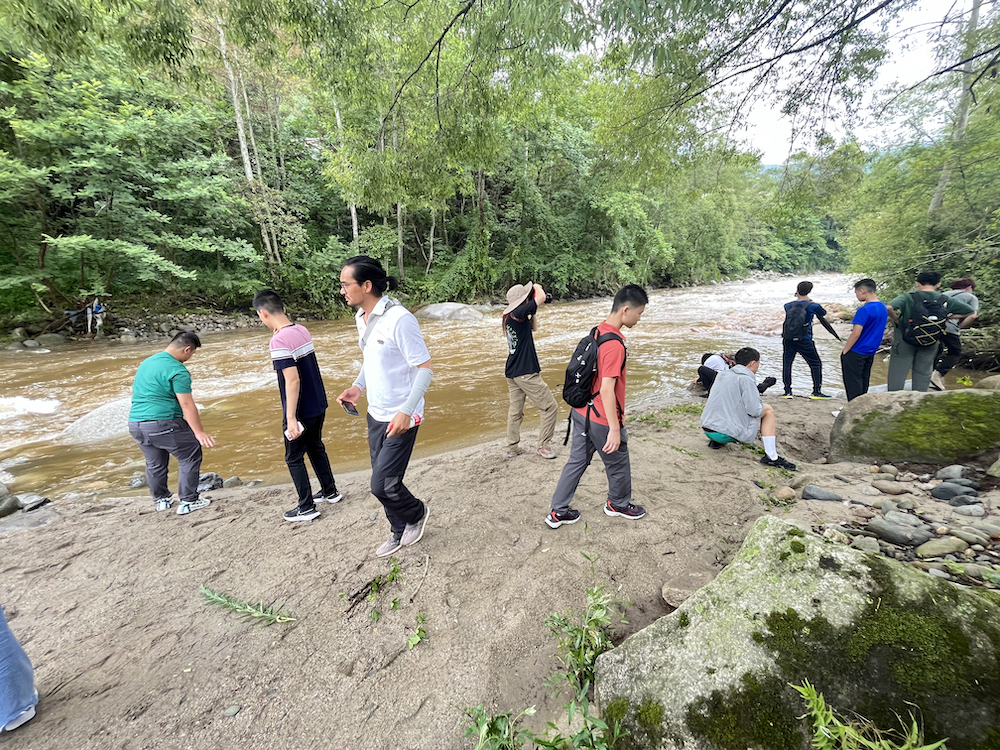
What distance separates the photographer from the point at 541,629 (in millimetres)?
2322

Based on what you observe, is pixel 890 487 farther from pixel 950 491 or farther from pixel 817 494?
pixel 817 494

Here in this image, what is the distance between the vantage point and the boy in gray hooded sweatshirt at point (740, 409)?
4527 millimetres

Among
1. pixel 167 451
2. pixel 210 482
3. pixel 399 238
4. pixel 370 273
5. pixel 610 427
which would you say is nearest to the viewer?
pixel 370 273

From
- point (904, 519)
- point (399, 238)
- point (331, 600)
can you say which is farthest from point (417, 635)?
point (399, 238)

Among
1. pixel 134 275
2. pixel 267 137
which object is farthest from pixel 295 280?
pixel 267 137

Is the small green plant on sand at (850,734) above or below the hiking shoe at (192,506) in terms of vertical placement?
above

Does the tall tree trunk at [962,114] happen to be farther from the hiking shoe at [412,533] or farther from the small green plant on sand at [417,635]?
the small green plant on sand at [417,635]

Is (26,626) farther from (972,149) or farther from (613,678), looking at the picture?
(972,149)

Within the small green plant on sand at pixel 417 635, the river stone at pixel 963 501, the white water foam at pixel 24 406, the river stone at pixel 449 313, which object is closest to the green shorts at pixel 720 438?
the river stone at pixel 963 501

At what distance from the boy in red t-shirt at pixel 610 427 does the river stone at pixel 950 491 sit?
2129 millimetres

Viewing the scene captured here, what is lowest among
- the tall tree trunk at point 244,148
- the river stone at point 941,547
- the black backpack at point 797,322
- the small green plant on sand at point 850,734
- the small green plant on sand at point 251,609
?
the small green plant on sand at point 251,609

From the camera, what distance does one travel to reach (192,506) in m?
3.99

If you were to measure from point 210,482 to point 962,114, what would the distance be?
1406 centimetres

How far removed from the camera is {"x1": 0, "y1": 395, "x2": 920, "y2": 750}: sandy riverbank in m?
1.92
